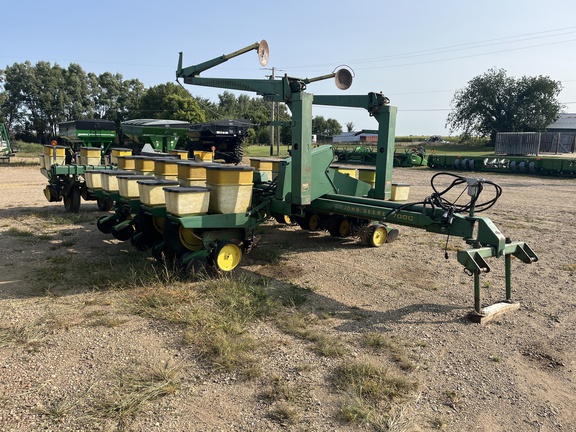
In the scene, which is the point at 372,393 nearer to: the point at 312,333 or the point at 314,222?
the point at 312,333

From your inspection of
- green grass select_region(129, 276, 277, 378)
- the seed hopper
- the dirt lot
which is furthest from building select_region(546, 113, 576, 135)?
green grass select_region(129, 276, 277, 378)

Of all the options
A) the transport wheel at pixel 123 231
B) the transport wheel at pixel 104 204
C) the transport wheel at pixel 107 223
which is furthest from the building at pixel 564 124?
the transport wheel at pixel 123 231

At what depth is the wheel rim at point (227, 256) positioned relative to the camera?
5320 millimetres

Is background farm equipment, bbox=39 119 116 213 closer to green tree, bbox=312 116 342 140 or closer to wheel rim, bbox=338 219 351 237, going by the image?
wheel rim, bbox=338 219 351 237

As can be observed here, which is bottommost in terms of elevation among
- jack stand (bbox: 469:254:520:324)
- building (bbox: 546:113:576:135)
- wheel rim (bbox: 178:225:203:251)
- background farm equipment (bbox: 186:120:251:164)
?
jack stand (bbox: 469:254:520:324)

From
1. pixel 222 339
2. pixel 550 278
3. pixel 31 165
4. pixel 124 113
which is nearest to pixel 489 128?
pixel 124 113

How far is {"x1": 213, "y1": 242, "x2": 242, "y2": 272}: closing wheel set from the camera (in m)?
5.31

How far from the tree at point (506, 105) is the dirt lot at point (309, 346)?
1983 inches

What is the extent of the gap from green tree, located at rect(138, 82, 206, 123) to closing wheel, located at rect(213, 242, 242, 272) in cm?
4079

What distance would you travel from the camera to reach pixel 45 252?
22.0 ft

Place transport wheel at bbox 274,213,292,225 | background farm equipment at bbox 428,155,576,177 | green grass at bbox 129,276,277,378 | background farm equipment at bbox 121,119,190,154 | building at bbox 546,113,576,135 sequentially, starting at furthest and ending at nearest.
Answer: building at bbox 546,113,576,135 < background farm equipment at bbox 428,155,576,177 < background farm equipment at bbox 121,119,190,154 < transport wheel at bbox 274,213,292,225 < green grass at bbox 129,276,277,378

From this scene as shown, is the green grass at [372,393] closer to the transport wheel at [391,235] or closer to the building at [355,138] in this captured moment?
the transport wheel at [391,235]

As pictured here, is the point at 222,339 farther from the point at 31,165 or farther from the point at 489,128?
the point at 489,128

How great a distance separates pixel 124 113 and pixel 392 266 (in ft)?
174
